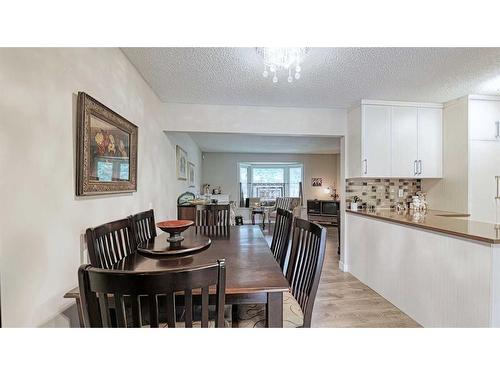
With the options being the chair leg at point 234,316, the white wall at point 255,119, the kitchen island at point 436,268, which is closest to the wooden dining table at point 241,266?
the chair leg at point 234,316

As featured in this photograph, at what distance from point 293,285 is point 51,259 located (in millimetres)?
1351

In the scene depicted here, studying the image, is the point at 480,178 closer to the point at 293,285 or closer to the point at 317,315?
the point at 317,315

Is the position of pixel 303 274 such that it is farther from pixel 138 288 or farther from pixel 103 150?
pixel 103 150

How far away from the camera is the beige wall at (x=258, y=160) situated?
7.41 m

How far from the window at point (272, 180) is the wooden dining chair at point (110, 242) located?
5873 millimetres

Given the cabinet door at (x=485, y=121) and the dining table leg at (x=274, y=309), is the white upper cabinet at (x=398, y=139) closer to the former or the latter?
the cabinet door at (x=485, y=121)

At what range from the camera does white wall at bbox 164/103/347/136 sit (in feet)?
10.2

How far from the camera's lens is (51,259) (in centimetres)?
114

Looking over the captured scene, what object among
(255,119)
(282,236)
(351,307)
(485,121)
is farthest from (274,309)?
(485,121)

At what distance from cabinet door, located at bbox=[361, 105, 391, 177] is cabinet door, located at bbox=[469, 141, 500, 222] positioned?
90 centimetres

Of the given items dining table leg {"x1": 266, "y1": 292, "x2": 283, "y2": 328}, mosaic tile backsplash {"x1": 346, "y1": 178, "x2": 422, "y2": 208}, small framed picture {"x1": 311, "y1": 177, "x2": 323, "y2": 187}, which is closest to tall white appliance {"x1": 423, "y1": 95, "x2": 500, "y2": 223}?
mosaic tile backsplash {"x1": 346, "y1": 178, "x2": 422, "y2": 208}

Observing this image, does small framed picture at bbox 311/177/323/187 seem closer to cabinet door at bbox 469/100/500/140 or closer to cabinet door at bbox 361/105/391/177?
cabinet door at bbox 361/105/391/177

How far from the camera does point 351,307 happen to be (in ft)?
7.81
